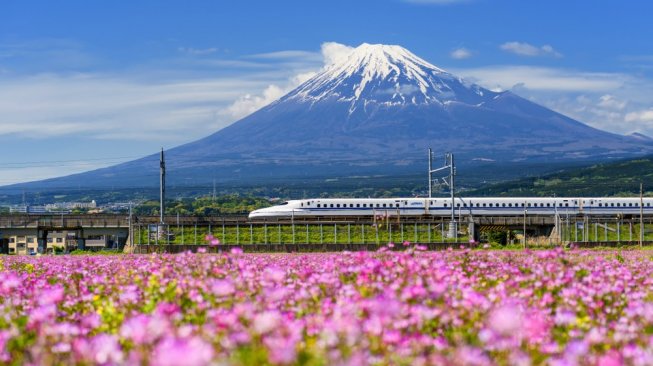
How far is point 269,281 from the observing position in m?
9.62

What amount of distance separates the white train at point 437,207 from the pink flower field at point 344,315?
71980 millimetres

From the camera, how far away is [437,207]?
86562 millimetres

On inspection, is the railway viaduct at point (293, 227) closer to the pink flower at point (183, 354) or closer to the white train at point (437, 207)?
the white train at point (437, 207)

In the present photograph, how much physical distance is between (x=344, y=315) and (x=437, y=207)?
7914 centimetres

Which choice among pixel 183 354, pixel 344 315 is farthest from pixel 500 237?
pixel 183 354

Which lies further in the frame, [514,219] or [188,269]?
[514,219]

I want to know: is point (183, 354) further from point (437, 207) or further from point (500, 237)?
point (437, 207)

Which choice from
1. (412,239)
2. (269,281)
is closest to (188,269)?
(269,281)

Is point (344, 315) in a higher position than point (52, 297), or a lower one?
lower

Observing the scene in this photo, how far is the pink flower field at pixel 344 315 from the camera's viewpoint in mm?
6582

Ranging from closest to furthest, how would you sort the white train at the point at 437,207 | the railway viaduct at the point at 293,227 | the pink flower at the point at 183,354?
1. the pink flower at the point at 183,354
2. the railway viaduct at the point at 293,227
3. the white train at the point at 437,207

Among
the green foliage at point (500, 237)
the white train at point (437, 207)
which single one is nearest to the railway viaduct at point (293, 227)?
the green foliage at point (500, 237)

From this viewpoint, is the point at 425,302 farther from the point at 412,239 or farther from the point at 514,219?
the point at 514,219

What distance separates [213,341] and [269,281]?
237 centimetres
